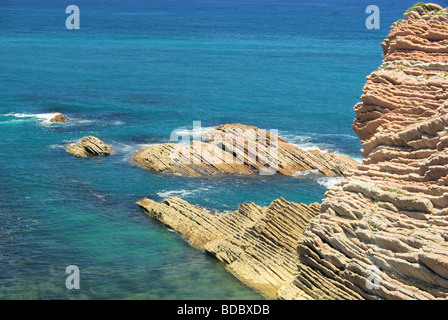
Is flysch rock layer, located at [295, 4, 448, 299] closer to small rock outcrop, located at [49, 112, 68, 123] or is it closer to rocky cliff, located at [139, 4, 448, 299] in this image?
rocky cliff, located at [139, 4, 448, 299]

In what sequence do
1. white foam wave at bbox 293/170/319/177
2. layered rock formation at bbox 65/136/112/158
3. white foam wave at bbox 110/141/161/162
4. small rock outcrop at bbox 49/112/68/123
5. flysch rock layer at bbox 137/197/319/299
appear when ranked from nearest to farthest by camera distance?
flysch rock layer at bbox 137/197/319/299 < white foam wave at bbox 293/170/319/177 < layered rock formation at bbox 65/136/112/158 < white foam wave at bbox 110/141/161/162 < small rock outcrop at bbox 49/112/68/123

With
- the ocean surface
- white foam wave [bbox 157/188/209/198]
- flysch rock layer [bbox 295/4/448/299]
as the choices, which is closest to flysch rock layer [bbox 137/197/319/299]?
the ocean surface

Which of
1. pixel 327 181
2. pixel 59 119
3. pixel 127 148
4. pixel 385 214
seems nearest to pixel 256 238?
pixel 385 214

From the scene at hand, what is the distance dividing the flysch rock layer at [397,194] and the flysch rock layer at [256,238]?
4045 mm

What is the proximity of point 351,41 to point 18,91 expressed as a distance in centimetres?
11097

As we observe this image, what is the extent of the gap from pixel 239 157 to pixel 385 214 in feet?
128

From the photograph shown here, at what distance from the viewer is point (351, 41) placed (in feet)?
625

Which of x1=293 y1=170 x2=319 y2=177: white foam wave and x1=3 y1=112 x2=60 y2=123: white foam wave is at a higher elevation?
x1=3 y1=112 x2=60 y2=123: white foam wave

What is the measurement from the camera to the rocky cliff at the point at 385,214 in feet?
119

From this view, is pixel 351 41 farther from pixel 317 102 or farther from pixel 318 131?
pixel 318 131

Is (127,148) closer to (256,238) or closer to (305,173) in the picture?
(305,173)

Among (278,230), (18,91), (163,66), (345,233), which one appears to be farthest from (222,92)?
(345,233)

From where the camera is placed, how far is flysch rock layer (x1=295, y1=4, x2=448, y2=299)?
3603cm

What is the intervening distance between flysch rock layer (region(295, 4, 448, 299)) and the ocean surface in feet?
30.0
